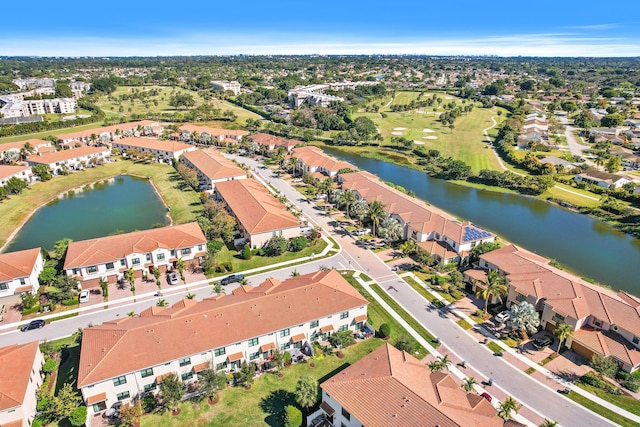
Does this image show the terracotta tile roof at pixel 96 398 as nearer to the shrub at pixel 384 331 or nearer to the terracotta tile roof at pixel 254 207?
→ the shrub at pixel 384 331

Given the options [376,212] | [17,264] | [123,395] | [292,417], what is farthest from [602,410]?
[17,264]

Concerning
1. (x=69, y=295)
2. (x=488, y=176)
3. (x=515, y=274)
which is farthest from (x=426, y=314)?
(x=488, y=176)

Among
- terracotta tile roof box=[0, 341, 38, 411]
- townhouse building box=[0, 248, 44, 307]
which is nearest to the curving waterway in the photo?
terracotta tile roof box=[0, 341, 38, 411]

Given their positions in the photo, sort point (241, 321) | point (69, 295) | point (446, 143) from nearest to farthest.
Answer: point (241, 321)
point (69, 295)
point (446, 143)

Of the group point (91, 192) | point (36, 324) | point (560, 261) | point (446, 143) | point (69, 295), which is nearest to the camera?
point (36, 324)

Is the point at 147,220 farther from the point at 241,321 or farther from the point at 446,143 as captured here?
the point at 446,143

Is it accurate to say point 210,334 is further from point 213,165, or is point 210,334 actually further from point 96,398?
point 213,165
